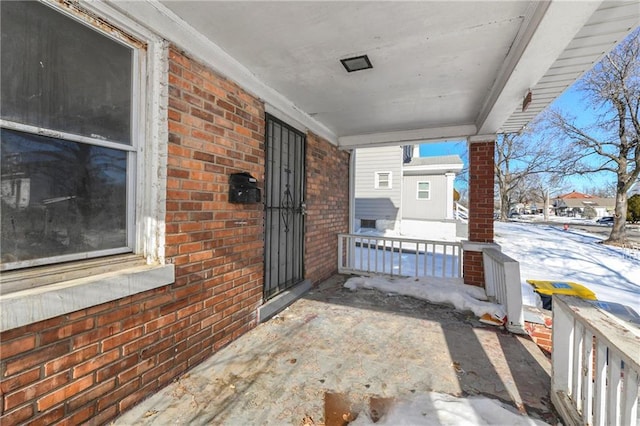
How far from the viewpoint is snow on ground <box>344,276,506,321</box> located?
126 inches

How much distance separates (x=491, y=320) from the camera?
117 inches

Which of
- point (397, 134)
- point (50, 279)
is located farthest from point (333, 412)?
point (397, 134)

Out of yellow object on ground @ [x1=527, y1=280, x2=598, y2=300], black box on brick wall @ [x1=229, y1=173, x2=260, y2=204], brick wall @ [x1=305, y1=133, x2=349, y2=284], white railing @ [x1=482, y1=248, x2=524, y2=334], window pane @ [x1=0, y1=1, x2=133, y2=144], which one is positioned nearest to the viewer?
window pane @ [x1=0, y1=1, x2=133, y2=144]

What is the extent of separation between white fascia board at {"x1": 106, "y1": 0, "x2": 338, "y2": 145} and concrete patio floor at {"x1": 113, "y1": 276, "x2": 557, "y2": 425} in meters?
2.40

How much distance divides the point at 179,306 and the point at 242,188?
3.55 feet

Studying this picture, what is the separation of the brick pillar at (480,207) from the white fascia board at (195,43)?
9.56ft

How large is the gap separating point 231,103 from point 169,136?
0.78 meters

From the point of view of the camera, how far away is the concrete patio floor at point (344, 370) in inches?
66.8

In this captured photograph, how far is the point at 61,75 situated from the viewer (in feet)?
4.72

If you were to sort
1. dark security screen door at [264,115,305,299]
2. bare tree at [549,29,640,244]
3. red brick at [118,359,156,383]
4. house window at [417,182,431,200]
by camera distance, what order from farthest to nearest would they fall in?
house window at [417,182,431,200]
bare tree at [549,29,640,244]
dark security screen door at [264,115,305,299]
red brick at [118,359,156,383]

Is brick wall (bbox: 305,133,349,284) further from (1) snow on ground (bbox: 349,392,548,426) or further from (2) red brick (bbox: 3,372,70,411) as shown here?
(2) red brick (bbox: 3,372,70,411)

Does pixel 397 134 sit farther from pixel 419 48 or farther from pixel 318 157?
pixel 419 48

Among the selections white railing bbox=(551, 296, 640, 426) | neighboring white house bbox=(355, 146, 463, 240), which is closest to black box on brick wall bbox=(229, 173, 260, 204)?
white railing bbox=(551, 296, 640, 426)

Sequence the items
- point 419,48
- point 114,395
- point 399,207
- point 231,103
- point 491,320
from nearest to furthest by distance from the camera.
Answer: point 114,395 → point 419,48 → point 231,103 → point 491,320 → point 399,207
